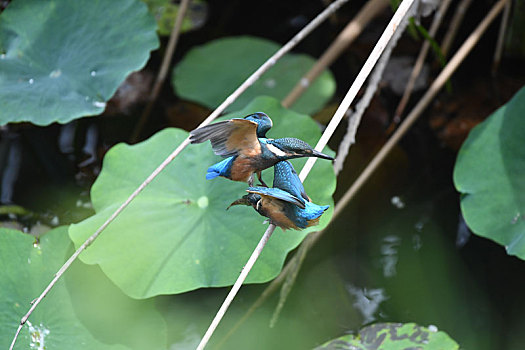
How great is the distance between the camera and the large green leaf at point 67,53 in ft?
5.22

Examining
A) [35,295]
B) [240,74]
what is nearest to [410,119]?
[240,74]

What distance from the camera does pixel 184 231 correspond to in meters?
1.31

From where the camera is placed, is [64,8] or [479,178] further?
[64,8]

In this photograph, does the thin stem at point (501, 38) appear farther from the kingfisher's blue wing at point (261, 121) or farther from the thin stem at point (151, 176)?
the kingfisher's blue wing at point (261, 121)

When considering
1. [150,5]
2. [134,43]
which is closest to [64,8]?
[134,43]

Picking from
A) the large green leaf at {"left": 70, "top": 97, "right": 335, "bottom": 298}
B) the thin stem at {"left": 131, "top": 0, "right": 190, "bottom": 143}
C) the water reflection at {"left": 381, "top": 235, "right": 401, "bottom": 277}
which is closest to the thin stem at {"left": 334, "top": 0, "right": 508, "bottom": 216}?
the water reflection at {"left": 381, "top": 235, "right": 401, "bottom": 277}

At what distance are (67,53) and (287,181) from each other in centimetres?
118

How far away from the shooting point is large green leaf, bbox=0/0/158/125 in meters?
1.59

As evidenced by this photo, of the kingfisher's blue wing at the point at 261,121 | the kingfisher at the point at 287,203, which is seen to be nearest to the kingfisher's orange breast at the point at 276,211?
the kingfisher at the point at 287,203

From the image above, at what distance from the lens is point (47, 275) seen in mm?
1326

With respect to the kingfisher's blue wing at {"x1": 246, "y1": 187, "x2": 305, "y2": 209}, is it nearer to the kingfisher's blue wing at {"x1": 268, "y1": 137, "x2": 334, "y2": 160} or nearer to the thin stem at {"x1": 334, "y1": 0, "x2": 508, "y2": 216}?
the kingfisher's blue wing at {"x1": 268, "y1": 137, "x2": 334, "y2": 160}

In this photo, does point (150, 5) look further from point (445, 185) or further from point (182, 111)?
point (445, 185)

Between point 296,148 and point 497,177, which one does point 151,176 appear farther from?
point 497,177

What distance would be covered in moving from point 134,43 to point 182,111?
514 millimetres
